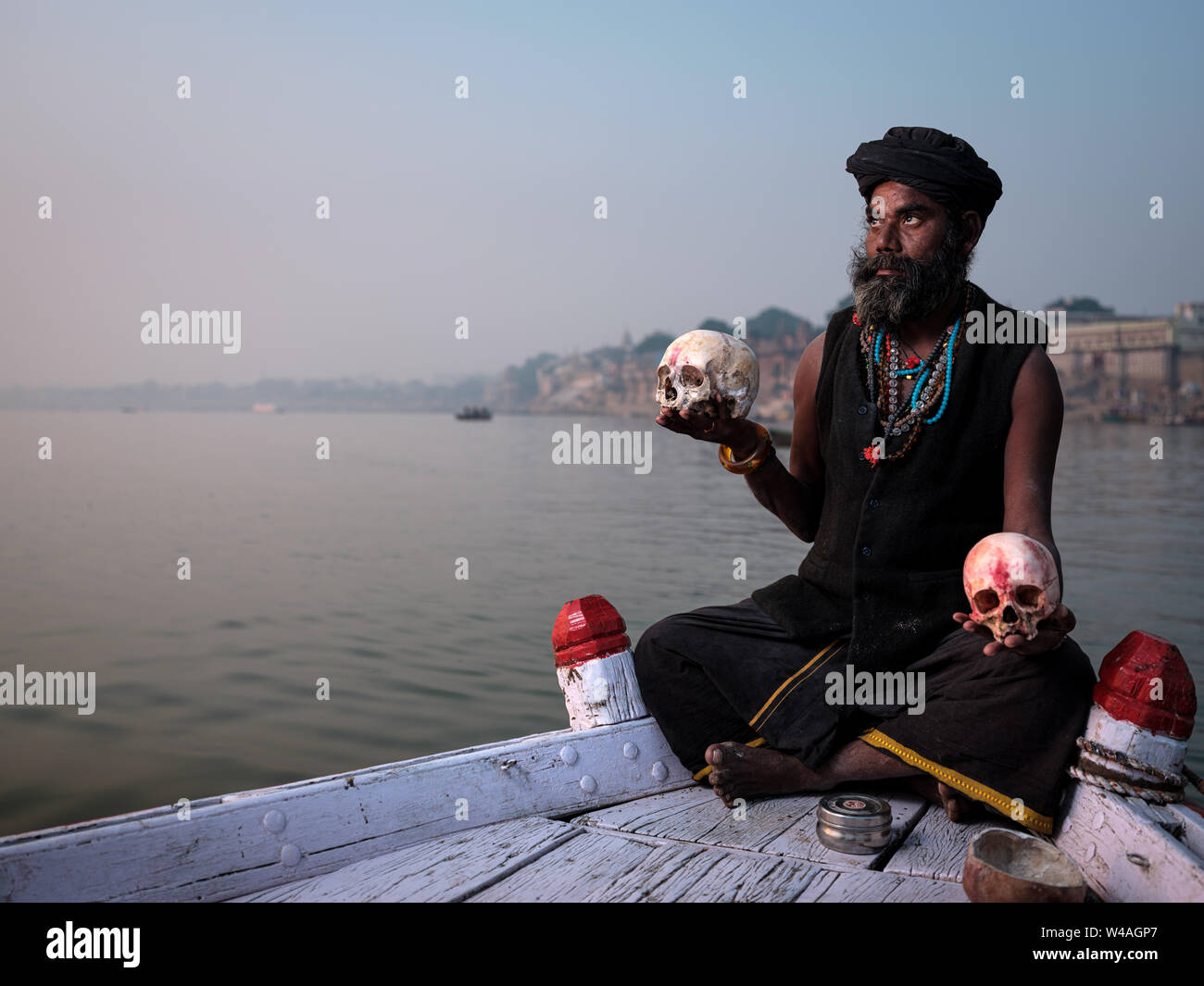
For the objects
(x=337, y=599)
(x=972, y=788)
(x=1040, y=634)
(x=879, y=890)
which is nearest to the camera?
(x=879, y=890)

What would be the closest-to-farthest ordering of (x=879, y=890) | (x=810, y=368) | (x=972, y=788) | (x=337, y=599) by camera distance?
(x=879, y=890) → (x=972, y=788) → (x=810, y=368) → (x=337, y=599)

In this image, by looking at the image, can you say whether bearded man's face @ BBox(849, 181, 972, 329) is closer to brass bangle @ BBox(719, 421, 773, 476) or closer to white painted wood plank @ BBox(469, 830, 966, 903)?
brass bangle @ BBox(719, 421, 773, 476)

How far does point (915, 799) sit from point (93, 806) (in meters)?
4.00

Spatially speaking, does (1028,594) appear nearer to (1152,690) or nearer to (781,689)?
(1152,690)

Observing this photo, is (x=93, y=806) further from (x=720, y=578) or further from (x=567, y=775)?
(x=720, y=578)

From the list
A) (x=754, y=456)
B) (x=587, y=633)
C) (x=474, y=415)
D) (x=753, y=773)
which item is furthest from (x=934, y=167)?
(x=474, y=415)

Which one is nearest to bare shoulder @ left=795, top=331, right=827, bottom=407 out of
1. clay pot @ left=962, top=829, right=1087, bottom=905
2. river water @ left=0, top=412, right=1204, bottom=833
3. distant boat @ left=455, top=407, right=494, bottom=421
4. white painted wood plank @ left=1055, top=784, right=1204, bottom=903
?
white painted wood plank @ left=1055, top=784, right=1204, bottom=903

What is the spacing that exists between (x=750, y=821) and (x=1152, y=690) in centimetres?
103

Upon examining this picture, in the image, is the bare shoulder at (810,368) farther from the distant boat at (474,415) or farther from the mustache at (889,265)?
the distant boat at (474,415)

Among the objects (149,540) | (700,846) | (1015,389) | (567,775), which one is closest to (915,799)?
(700,846)

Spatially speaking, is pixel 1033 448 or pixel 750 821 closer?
pixel 750 821

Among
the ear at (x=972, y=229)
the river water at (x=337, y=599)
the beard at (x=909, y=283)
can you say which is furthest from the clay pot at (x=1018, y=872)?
the river water at (x=337, y=599)

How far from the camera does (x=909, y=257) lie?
3076 mm

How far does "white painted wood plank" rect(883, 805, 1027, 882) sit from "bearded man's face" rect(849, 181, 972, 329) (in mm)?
1427
